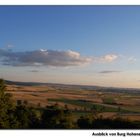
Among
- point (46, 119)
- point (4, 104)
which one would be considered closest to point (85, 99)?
point (46, 119)

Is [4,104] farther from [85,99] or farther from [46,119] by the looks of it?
[85,99]

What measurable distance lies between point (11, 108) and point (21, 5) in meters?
2.51

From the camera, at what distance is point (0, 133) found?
41.8 ft

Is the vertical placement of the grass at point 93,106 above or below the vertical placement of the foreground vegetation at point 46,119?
above

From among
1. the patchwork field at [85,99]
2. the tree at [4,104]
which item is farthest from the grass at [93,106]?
the tree at [4,104]

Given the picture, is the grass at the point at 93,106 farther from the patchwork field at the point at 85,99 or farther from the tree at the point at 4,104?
the tree at the point at 4,104

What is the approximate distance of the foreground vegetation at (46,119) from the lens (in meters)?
13.0

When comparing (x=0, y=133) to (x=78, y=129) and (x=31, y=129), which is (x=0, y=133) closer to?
(x=31, y=129)

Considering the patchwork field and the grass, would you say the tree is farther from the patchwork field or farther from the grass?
the grass

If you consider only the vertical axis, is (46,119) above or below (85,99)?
below

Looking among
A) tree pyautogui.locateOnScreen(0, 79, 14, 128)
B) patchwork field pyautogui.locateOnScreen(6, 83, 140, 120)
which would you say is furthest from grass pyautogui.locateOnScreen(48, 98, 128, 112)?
tree pyautogui.locateOnScreen(0, 79, 14, 128)

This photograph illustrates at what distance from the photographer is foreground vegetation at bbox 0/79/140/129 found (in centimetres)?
1299

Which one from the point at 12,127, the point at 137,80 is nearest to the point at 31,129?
the point at 12,127

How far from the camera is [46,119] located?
1330cm
